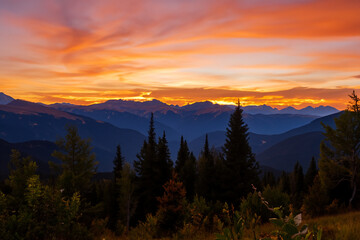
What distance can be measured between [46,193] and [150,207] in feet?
85.7

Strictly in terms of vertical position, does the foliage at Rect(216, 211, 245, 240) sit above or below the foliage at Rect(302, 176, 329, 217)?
above

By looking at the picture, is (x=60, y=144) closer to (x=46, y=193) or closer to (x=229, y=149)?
(x=229, y=149)

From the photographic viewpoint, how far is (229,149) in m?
33.3

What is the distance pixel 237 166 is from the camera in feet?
103

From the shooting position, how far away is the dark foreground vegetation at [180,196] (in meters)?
9.41

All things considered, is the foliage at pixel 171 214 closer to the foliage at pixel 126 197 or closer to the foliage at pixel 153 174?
the foliage at pixel 153 174

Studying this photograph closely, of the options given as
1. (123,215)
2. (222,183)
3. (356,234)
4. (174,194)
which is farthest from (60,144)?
(356,234)

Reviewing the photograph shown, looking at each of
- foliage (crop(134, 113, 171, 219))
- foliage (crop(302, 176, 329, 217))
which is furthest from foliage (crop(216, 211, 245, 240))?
foliage (crop(134, 113, 171, 219))

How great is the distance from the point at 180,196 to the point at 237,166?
62.7 feet

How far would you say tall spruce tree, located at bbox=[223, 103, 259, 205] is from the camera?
30.3 meters

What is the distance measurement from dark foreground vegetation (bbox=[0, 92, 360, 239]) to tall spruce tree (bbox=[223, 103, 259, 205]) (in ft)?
0.41

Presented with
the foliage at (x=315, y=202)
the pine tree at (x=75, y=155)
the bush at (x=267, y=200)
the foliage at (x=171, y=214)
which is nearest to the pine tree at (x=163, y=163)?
the pine tree at (x=75, y=155)

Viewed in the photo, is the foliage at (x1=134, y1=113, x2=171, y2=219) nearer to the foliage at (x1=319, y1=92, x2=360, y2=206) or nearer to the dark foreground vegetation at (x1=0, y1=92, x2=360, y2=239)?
the dark foreground vegetation at (x1=0, y1=92, x2=360, y2=239)

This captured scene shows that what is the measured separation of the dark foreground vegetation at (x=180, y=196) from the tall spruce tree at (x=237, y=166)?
12cm
